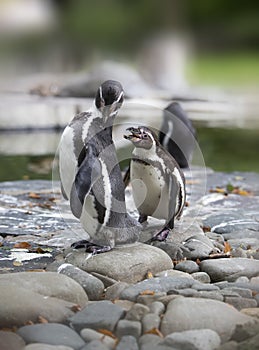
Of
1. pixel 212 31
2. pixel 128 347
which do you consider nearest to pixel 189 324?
pixel 128 347

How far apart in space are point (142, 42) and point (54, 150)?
6.16m

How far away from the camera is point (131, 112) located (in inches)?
171

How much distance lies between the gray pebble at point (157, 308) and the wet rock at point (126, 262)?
0.17 meters

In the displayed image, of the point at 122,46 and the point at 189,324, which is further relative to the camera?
the point at 122,46

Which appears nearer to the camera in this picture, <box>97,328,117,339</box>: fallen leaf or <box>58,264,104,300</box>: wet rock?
<box>97,328,117,339</box>: fallen leaf

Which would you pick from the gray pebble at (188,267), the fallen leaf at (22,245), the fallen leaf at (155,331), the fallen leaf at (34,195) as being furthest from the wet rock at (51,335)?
the fallen leaf at (34,195)

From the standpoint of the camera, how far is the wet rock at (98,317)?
3.95ft

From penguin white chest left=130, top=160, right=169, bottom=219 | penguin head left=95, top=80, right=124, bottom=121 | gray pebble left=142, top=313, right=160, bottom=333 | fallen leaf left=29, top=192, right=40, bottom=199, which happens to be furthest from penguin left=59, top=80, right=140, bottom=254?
fallen leaf left=29, top=192, right=40, bottom=199

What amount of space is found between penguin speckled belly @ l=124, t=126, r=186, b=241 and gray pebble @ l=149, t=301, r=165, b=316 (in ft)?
1.34

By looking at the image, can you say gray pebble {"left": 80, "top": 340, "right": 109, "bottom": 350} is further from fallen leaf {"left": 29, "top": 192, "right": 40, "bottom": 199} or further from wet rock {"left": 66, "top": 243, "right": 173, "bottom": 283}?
fallen leaf {"left": 29, "top": 192, "right": 40, "bottom": 199}

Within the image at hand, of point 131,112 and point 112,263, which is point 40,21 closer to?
point 131,112

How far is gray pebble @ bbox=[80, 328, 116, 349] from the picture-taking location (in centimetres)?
114

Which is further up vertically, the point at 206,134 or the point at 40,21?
the point at 40,21

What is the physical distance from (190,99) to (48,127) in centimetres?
143
